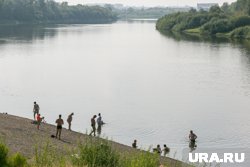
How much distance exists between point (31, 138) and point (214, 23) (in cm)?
9330

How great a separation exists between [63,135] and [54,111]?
34.5ft

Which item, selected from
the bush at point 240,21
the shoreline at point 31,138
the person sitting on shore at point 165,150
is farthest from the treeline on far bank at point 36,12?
the person sitting on shore at point 165,150

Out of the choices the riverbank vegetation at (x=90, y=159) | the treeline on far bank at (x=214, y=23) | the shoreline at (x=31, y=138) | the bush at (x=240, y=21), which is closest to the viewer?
the riverbank vegetation at (x=90, y=159)

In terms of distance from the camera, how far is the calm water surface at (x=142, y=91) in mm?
30500

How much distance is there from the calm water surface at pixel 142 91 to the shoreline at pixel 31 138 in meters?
3.51

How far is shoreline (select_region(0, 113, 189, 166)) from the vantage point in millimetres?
20031

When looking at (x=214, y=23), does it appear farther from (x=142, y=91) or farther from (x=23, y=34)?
(x=142, y=91)

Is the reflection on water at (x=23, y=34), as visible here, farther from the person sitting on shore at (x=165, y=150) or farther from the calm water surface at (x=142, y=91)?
the person sitting on shore at (x=165, y=150)

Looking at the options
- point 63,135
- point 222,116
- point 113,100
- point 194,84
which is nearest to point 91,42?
point 194,84

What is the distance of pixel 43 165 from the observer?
34.0 ft

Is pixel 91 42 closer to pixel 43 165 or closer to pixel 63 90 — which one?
pixel 63 90

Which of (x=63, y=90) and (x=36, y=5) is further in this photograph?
(x=36, y=5)

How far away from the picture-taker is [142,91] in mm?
43281

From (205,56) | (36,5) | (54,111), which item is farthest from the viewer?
(36,5)
